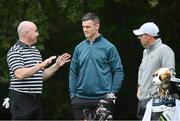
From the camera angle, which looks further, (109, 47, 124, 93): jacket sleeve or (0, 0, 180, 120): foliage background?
(0, 0, 180, 120): foliage background

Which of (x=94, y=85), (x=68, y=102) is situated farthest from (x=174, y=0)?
(x=94, y=85)

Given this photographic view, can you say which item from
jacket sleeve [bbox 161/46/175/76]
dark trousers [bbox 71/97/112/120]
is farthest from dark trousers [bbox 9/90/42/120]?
jacket sleeve [bbox 161/46/175/76]

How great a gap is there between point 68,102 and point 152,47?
6.82 meters

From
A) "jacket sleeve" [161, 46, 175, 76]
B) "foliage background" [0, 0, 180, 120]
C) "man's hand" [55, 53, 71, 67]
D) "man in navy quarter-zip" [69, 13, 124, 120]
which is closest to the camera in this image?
→ "man in navy quarter-zip" [69, 13, 124, 120]

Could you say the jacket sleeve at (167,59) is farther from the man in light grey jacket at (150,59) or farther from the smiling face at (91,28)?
the smiling face at (91,28)

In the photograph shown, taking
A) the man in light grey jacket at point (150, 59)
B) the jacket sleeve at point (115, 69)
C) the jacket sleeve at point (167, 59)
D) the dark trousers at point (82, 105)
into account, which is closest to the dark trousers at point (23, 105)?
the dark trousers at point (82, 105)

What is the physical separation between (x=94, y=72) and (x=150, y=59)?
3.10 feet

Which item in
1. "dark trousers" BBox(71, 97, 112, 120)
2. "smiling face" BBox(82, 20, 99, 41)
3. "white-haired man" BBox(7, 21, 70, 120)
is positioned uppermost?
"smiling face" BBox(82, 20, 99, 41)

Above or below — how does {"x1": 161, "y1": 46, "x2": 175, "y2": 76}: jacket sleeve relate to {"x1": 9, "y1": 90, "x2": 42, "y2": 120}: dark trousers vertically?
above

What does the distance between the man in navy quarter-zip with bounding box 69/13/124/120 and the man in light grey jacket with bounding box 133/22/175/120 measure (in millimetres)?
592

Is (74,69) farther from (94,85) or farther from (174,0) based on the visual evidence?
(174,0)

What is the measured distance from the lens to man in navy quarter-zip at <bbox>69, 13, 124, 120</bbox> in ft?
28.0

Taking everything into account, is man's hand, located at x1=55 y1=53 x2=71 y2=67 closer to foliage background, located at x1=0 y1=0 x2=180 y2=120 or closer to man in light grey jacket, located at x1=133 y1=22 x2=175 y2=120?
man in light grey jacket, located at x1=133 y1=22 x2=175 y2=120

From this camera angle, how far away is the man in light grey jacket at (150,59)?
354 inches
